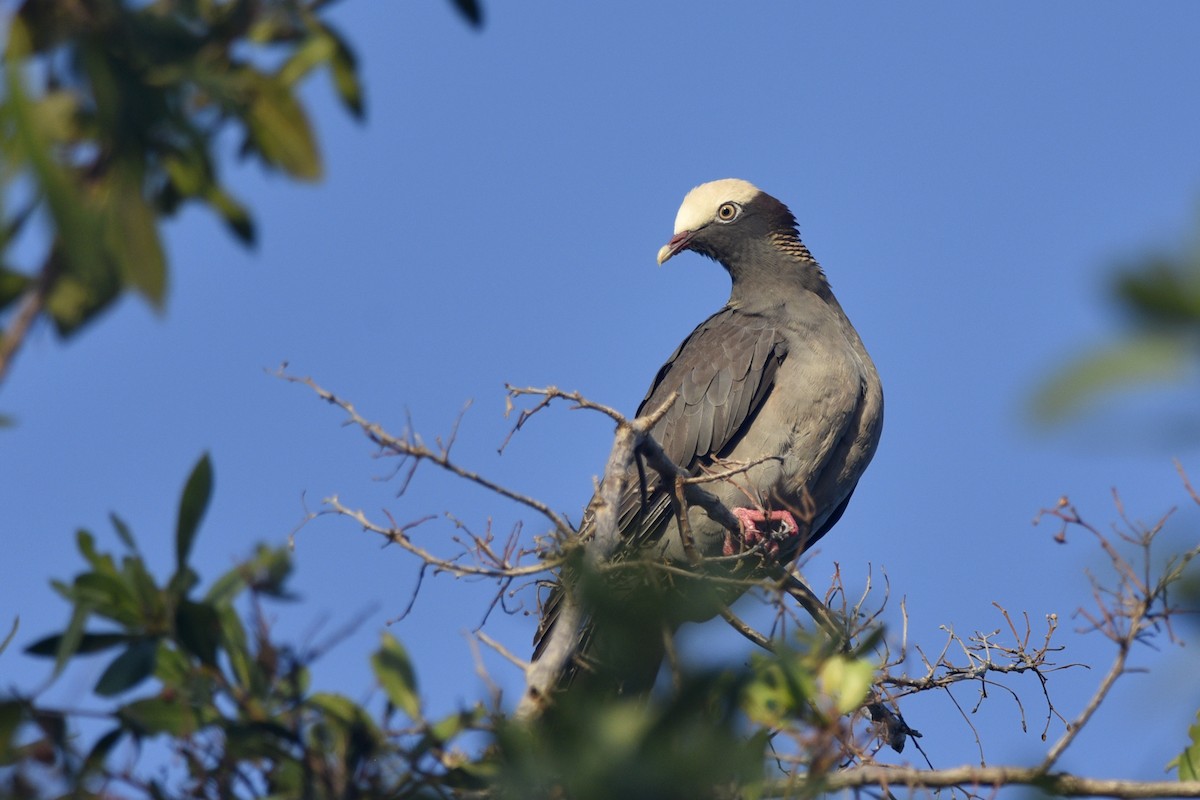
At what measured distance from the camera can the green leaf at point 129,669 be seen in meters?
2.55

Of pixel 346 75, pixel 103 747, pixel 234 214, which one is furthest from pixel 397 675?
pixel 346 75

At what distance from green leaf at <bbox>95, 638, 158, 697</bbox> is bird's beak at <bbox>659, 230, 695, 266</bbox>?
18.6 ft

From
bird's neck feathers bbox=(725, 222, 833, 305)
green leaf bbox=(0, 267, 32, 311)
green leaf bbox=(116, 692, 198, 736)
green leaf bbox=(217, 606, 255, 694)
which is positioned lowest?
green leaf bbox=(116, 692, 198, 736)

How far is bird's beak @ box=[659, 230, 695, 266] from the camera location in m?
7.92

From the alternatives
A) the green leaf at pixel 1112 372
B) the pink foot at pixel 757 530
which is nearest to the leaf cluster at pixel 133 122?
the green leaf at pixel 1112 372

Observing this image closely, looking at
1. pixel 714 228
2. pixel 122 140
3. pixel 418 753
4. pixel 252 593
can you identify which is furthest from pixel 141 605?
pixel 714 228

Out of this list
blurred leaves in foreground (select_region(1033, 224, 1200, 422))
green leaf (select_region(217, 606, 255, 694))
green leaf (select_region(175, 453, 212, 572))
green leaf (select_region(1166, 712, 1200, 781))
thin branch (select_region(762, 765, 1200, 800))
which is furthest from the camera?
green leaf (select_region(1166, 712, 1200, 781))

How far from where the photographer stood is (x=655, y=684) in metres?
2.04

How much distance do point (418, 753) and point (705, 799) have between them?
90 centimetres

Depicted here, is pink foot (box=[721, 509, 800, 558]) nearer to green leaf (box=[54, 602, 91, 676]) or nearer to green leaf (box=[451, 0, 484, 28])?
green leaf (box=[54, 602, 91, 676])

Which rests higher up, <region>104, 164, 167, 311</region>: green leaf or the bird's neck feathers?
the bird's neck feathers

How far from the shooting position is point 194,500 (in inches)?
98.1

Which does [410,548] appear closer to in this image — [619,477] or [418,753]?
[619,477]

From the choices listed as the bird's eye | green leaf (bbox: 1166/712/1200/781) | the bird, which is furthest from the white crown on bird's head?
green leaf (bbox: 1166/712/1200/781)
